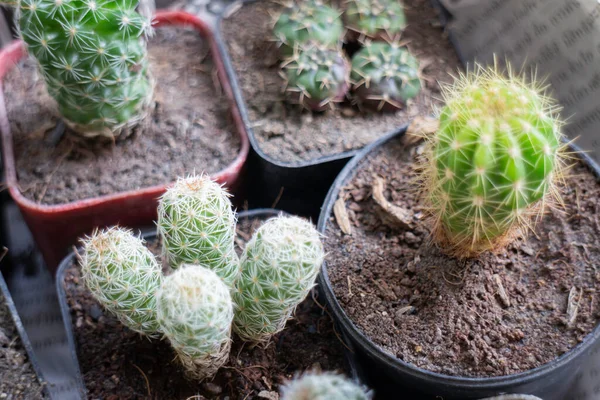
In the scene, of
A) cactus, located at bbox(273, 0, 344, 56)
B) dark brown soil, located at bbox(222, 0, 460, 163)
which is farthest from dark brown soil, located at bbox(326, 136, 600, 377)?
cactus, located at bbox(273, 0, 344, 56)

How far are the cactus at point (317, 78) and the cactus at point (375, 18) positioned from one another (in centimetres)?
15

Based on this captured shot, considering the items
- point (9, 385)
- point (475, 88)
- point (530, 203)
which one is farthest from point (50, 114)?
point (530, 203)

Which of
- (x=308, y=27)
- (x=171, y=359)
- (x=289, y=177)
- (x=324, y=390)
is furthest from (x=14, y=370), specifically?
(x=308, y=27)

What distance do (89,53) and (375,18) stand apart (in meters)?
0.83

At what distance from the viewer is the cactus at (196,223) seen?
1083 millimetres

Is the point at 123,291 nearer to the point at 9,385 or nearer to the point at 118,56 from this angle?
the point at 9,385

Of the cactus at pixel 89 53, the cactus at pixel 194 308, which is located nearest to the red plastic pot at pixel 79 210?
the cactus at pixel 89 53

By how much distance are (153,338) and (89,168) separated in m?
0.50

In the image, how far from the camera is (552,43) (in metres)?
1.75

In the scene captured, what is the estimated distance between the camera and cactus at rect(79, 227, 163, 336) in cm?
111

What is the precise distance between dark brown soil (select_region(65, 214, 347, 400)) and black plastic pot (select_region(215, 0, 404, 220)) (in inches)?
14.0

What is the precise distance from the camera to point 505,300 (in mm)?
1306

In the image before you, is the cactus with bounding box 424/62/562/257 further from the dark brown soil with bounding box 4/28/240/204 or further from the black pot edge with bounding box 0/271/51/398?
the black pot edge with bounding box 0/271/51/398

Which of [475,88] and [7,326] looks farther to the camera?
[7,326]
